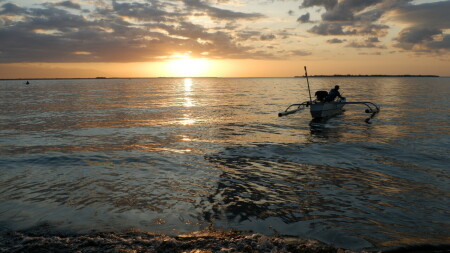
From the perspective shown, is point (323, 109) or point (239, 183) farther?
point (323, 109)

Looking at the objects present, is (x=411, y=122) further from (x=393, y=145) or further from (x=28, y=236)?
(x=28, y=236)

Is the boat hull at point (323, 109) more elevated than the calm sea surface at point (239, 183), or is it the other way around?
the boat hull at point (323, 109)

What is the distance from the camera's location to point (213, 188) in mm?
10109

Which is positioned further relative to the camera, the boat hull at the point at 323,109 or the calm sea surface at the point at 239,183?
the boat hull at the point at 323,109

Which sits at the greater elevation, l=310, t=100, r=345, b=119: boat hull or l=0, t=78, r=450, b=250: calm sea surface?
l=310, t=100, r=345, b=119: boat hull

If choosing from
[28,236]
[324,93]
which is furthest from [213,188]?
[324,93]

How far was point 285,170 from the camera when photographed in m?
12.1

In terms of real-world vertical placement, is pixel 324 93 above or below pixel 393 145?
above

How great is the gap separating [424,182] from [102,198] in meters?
11.5

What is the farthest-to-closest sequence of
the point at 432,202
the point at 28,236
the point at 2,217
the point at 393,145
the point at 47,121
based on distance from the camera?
the point at 47,121
the point at 393,145
the point at 432,202
the point at 2,217
the point at 28,236

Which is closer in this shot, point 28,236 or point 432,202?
point 28,236

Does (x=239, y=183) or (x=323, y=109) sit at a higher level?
(x=323, y=109)

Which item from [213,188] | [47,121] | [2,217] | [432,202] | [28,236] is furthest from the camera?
[47,121]

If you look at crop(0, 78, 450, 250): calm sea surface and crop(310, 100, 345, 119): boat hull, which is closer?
crop(0, 78, 450, 250): calm sea surface
